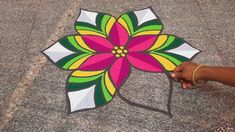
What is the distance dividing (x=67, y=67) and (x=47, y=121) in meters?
0.27

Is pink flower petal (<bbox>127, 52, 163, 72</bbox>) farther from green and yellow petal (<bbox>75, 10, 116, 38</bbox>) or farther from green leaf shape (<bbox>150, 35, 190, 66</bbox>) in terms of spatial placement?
green and yellow petal (<bbox>75, 10, 116, 38</bbox>)

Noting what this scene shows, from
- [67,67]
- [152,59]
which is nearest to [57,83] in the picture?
[67,67]

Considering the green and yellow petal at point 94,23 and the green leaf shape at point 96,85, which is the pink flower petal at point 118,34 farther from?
the green leaf shape at point 96,85

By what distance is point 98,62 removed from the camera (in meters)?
1.27

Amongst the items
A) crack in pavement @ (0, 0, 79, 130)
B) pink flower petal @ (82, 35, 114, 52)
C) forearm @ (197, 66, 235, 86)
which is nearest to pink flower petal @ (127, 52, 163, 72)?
pink flower petal @ (82, 35, 114, 52)

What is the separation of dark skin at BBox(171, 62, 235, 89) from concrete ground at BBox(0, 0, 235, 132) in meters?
0.08

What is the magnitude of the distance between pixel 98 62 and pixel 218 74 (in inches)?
19.8

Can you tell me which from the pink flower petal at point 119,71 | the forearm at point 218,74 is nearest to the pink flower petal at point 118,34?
the pink flower petal at point 119,71

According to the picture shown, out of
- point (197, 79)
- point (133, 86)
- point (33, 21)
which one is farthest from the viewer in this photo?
point (33, 21)

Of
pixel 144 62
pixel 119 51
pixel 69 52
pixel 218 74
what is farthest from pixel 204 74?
pixel 69 52

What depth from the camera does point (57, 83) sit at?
1.19m

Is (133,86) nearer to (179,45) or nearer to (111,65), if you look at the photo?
(111,65)

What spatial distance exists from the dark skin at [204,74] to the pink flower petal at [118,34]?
1.03ft

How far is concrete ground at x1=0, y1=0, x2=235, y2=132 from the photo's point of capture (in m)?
1.07
